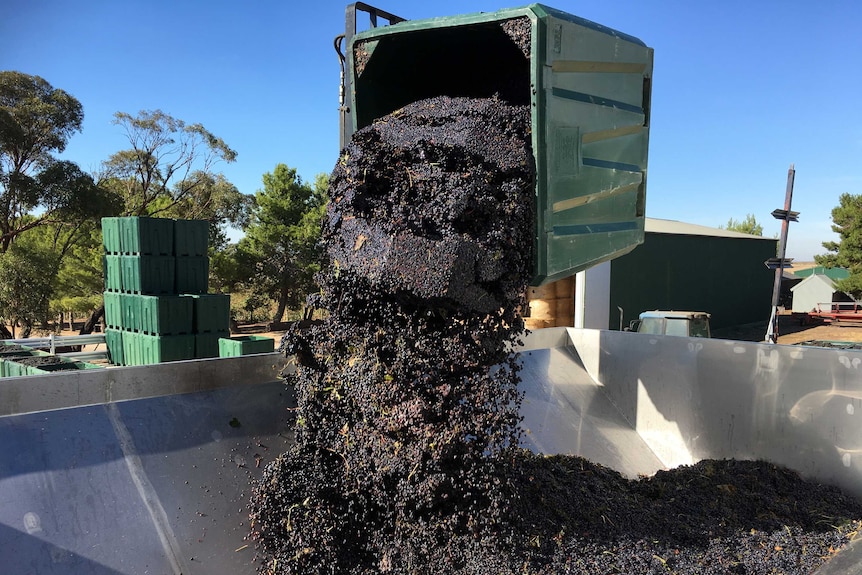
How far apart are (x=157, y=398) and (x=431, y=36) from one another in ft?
7.01

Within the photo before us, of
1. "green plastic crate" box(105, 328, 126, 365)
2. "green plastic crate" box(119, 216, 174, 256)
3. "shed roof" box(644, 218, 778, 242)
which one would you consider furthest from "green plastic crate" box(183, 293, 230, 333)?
"shed roof" box(644, 218, 778, 242)

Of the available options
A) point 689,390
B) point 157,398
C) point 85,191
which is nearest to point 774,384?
point 689,390

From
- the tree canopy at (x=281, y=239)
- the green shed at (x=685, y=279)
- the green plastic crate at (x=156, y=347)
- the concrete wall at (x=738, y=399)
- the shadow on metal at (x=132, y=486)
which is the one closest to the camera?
the shadow on metal at (x=132, y=486)

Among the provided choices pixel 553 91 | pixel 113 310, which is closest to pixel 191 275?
pixel 113 310

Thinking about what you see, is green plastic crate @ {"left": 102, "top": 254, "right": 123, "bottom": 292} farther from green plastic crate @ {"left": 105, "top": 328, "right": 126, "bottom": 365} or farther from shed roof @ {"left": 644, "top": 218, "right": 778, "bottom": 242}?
shed roof @ {"left": 644, "top": 218, "right": 778, "bottom": 242}

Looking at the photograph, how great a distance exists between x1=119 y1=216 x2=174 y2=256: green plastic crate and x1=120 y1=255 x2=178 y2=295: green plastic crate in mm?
73

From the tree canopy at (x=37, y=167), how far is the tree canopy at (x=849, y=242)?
24199mm

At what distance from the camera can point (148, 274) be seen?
6969 mm

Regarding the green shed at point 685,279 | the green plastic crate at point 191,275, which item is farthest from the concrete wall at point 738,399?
the green shed at point 685,279

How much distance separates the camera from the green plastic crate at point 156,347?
661 cm

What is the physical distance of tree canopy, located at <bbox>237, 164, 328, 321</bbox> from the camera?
18.6m

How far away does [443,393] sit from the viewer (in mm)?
2230

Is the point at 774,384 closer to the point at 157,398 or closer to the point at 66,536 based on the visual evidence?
the point at 157,398

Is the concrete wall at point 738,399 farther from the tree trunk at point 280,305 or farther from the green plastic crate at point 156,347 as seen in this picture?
the tree trunk at point 280,305
